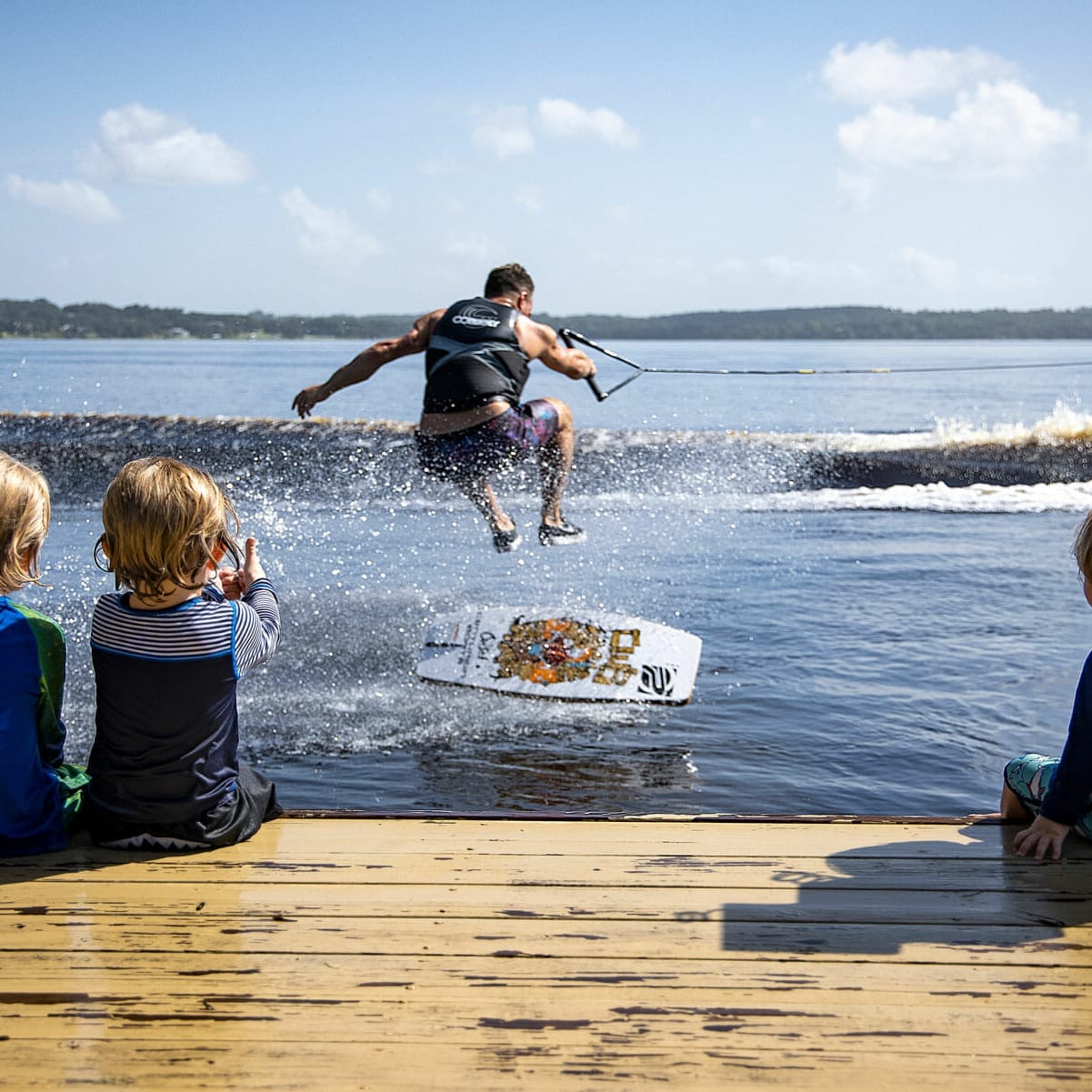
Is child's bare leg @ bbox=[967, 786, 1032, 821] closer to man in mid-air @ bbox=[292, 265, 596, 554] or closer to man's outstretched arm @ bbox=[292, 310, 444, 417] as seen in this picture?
man in mid-air @ bbox=[292, 265, 596, 554]

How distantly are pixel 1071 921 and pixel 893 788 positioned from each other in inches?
156

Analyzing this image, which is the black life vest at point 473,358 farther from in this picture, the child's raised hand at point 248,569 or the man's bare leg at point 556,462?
the child's raised hand at point 248,569

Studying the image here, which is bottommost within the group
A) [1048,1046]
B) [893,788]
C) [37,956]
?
[893,788]

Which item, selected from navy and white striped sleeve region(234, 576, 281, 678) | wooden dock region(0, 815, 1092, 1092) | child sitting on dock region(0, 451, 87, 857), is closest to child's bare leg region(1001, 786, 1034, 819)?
wooden dock region(0, 815, 1092, 1092)

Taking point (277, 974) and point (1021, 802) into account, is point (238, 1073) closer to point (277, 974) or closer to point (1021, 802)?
point (277, 974)

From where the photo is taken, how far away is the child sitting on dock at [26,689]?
3.42 metres

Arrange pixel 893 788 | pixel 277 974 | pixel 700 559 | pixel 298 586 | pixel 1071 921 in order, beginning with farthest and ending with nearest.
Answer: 1. pixel 700 559
2. pixel 298 586
3. pixel 893 788
4. pixel 1071 921
5. pixel 277 974

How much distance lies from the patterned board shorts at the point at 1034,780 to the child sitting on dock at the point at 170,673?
2460 millimetres

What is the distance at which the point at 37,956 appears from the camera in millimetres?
3047

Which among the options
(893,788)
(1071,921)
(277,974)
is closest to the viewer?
(277,974)

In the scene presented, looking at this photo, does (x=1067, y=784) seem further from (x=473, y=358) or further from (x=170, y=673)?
(x=473, y=358)

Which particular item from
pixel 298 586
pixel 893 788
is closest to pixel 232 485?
pixel 298 586

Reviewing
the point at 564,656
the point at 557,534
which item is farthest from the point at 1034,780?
the point at 557,534

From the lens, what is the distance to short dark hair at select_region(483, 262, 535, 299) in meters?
9.15
